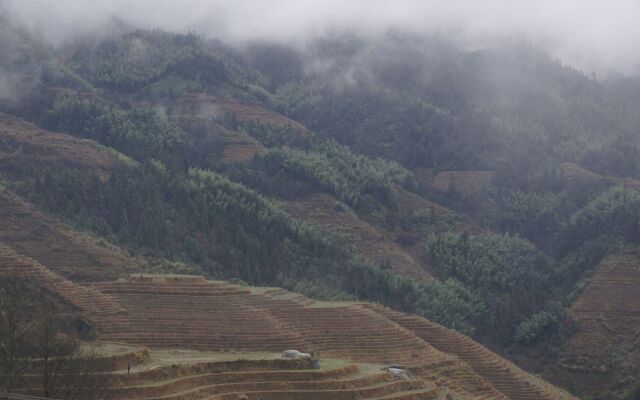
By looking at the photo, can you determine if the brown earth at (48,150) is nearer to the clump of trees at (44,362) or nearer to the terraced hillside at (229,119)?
the terraced hillside at (229,119)

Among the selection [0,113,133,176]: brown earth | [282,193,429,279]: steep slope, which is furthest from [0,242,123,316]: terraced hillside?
[282,193,429,279]: steep slope

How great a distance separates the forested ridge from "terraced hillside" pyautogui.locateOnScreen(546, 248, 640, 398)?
1880 millimetres

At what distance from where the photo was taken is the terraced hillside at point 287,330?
69312mm

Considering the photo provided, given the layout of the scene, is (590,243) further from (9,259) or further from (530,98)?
(9,259)

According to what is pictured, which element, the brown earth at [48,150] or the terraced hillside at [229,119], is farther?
the terraced hillside at [229,119]

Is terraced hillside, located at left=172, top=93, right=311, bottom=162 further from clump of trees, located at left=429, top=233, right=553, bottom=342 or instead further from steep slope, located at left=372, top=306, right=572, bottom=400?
steep slope, located at left=372, top=306, right=572, bottom=400

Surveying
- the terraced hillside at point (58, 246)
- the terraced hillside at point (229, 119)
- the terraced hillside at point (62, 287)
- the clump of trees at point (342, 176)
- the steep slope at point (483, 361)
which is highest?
the terraced hillside at point (229, 119)

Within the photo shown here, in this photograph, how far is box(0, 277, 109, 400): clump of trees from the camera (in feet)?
149

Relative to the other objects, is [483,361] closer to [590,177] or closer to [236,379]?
[236,379]

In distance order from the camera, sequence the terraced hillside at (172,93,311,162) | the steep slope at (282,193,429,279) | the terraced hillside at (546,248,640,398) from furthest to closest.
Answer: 1. the terraced hillside at (172,93,311,162)
2. the steep slope at (282,193,429,279)
3. the terraced hillside at (546,248,640,398)

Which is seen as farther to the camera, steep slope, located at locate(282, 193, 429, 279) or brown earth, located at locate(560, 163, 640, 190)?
brown earth, located at locate(560, 163, 640, 190)

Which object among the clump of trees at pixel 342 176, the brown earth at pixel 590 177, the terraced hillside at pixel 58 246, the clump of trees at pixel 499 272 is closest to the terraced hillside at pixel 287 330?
the terraced hillside at pixel 58 246

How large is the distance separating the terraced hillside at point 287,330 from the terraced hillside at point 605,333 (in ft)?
23.7

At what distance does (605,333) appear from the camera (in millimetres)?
94688
